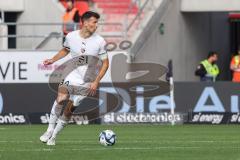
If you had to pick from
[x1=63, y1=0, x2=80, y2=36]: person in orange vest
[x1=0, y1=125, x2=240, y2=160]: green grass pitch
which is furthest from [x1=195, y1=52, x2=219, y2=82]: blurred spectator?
[x1=0, y1=125, x2=240, y2=160]: green grass pitch

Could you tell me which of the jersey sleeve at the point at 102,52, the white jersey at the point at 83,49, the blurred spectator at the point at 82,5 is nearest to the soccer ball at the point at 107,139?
the white jersey at the point at 83,49

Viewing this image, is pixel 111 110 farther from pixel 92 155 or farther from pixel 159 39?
pixel 92 155

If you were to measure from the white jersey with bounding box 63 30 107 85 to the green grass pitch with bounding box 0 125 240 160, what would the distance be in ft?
3.55

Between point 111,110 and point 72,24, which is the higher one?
point 72,24

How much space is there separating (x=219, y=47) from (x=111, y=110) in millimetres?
13313

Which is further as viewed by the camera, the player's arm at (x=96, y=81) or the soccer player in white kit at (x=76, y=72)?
the soccer player in white kit at (x=76, y=72)

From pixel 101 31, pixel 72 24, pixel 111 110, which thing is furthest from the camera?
pixel 101 31

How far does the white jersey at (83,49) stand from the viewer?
1666cm

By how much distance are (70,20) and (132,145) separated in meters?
13.0

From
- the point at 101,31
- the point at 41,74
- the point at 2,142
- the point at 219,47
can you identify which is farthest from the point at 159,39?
the point at 2,142

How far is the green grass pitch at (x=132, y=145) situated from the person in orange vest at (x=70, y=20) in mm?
6350

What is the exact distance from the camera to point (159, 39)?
31.2m

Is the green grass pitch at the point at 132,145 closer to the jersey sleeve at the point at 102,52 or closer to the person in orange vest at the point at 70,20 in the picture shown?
the jersey sleeve at the point at 102,52

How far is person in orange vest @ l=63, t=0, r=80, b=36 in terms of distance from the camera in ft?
93.6
